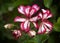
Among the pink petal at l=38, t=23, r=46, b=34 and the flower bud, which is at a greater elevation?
the pink petal at l=38, t=23, r=46, b=34

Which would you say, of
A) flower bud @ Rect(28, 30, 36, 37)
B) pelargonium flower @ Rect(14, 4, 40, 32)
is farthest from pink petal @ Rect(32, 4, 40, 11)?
flower bud @ Rect(28, 30, 36, 37)

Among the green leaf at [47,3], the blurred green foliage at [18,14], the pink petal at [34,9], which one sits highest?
the green leaf at [47,3]

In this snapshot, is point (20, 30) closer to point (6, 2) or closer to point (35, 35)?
point (35, 35)

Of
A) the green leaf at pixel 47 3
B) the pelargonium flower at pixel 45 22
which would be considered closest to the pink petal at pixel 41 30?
the pelargonium flower at pixel 45 22

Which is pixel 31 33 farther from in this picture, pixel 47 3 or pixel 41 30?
pixel 47 3

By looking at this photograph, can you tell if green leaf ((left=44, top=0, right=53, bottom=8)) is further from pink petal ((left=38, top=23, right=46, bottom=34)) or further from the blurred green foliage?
pink petal ((left=38, top=23, right=46, bottom=34))

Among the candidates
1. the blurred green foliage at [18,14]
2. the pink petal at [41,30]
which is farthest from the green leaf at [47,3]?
the pink petal at [41,30]

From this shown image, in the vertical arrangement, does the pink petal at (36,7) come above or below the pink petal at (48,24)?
above

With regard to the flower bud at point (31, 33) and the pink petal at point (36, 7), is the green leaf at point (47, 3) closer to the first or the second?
the pink petal at point (36, 7)

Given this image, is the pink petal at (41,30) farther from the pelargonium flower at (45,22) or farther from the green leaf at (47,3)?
the green leaf at (47,3)

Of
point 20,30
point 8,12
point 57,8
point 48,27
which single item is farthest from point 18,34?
point 8,12
